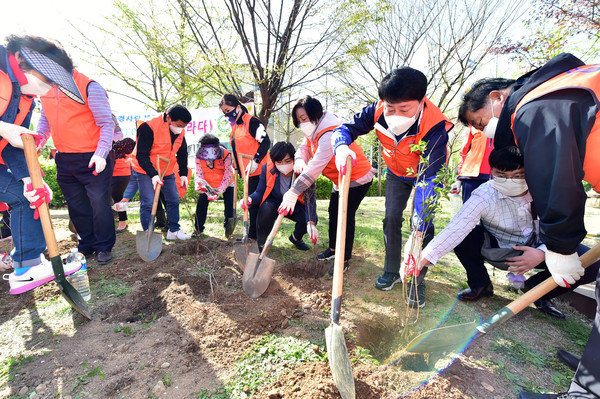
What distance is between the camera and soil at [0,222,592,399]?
1.51 m

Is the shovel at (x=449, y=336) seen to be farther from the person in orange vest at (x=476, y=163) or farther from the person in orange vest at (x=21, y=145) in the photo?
the person in orange vest at (x=21, y=145)

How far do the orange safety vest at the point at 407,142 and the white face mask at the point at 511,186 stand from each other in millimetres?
557

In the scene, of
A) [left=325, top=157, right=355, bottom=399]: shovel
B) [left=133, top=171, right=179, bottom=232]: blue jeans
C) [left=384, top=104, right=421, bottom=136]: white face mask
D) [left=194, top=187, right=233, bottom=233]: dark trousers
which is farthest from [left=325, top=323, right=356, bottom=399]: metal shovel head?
[left=133, top=171, right=179, bottom=232]: blue jeans

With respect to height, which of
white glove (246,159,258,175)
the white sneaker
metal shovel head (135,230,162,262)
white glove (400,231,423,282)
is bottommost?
the white sneaker

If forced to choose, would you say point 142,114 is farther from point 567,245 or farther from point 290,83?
point 567,245

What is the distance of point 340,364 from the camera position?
1.43 m

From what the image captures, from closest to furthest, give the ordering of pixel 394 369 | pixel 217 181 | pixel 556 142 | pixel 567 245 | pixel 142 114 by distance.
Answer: pixel 556 142 < pixel 567 245 < pixel 394 369 < pixel 217 181 < pixel 142 114

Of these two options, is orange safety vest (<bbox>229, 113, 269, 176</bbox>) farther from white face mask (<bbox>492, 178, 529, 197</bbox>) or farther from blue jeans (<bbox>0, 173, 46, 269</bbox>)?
white face mask (<bbox>492, 178, 529, 197</bbox>)

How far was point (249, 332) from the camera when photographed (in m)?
1.94

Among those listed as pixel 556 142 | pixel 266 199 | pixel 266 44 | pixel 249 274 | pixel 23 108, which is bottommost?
pixel 249 274

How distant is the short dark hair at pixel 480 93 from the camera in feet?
6.60

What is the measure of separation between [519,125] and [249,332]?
74.2 inches

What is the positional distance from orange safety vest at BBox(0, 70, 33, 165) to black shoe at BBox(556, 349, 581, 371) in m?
4.00

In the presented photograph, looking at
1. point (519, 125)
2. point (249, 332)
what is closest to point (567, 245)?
point (519, 125)
